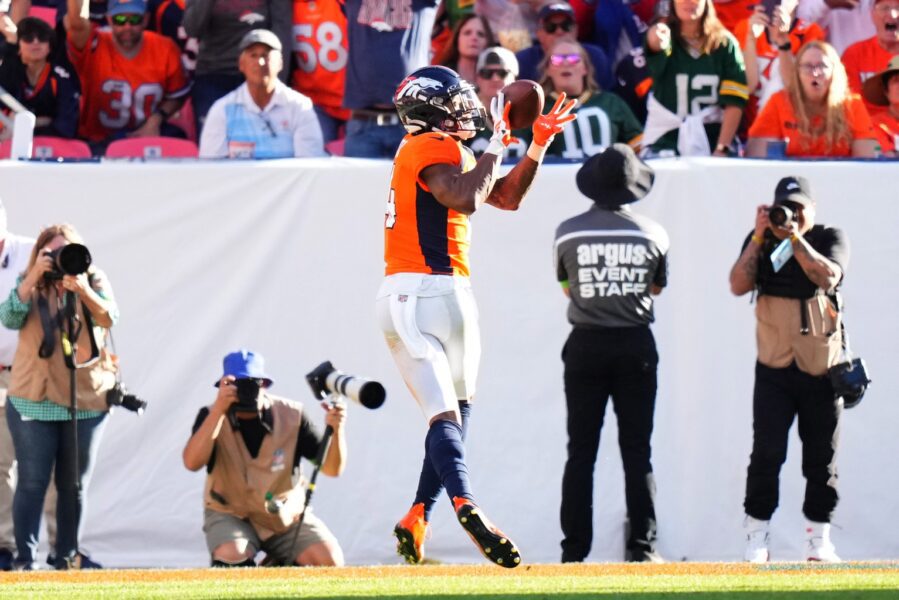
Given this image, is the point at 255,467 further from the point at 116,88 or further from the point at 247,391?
the point at 116,88

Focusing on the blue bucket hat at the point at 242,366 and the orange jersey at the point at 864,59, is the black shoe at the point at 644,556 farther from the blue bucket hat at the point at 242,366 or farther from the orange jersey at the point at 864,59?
the orange jersey at the point at 864,59

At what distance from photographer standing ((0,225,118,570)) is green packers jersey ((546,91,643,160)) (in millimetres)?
2854

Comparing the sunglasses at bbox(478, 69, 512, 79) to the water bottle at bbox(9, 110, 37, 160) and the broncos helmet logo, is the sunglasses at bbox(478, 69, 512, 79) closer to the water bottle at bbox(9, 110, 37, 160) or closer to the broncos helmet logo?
the water bottle at bbox(9, 110, 37, 160)

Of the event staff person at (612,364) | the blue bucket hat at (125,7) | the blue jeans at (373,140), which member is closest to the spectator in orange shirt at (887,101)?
the event staff person at (612,364)

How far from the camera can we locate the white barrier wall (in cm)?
839

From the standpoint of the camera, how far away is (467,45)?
388 inches

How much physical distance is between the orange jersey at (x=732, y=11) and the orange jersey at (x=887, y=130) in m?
1.46

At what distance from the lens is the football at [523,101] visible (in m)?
5.70

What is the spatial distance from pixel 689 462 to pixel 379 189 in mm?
2216

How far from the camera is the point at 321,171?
857 cm

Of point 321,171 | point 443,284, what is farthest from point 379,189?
point 443,284

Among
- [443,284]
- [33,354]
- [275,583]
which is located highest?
[443,284]

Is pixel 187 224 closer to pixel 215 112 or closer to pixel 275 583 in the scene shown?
pixel 215 112

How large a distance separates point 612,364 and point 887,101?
9.86 ft
